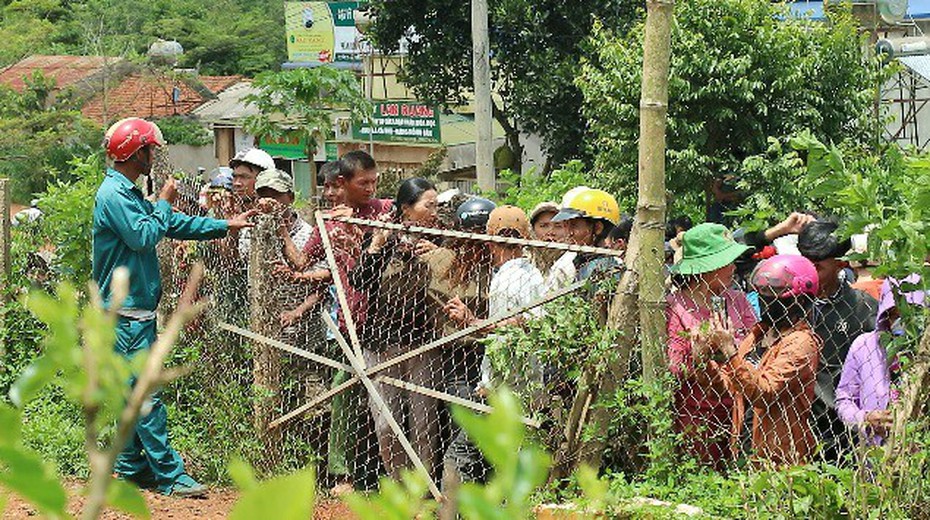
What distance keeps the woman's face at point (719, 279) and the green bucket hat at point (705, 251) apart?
0.04 meters

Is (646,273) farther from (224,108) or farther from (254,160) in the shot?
(224,108)

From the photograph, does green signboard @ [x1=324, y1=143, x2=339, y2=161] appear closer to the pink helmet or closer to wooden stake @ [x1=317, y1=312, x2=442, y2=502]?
wooden stake @ [x1=317, y1=312, x2=442, y2=502]

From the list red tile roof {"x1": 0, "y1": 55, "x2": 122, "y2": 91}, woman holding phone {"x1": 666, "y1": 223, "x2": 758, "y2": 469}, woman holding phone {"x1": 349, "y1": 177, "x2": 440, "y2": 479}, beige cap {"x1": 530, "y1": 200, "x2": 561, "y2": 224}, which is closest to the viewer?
woman holding phone {"x1": 666, "y1": 223, "x2": 758, "y2": 469}

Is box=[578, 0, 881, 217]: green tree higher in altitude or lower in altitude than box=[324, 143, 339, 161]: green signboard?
higher

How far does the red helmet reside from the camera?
592cm

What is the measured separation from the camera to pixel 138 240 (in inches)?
230

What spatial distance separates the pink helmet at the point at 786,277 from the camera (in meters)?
4.64

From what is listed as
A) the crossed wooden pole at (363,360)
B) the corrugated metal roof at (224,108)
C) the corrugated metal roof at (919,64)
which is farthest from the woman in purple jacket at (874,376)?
the corrugated metal roof at (224,108)

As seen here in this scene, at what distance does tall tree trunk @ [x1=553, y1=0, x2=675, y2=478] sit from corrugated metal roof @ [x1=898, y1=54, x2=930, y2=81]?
11.6 metres

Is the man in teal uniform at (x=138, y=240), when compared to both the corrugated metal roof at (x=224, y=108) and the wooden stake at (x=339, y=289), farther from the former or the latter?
the corrugated metal roof at (x=224, y=108)

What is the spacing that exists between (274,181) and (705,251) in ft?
9.37

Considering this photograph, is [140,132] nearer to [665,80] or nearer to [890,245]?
[665,80]

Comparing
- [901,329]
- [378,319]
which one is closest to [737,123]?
[378,319]

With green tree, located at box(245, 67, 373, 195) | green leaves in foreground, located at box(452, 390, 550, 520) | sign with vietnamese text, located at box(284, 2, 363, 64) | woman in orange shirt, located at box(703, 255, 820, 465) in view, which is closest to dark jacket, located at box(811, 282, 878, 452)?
woman in orange shirt, located at box(703, 255, 820, 465)
